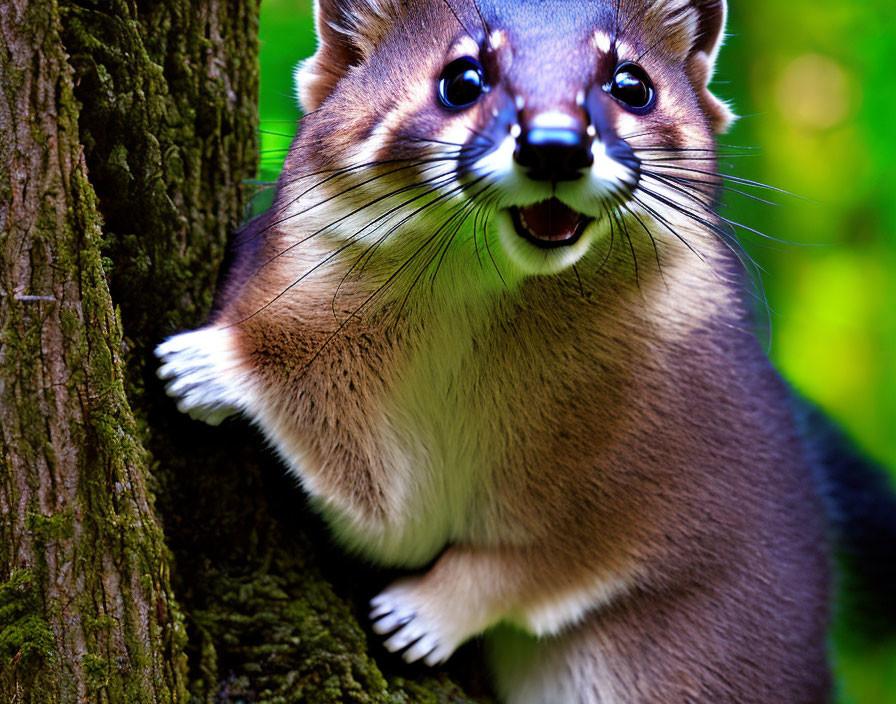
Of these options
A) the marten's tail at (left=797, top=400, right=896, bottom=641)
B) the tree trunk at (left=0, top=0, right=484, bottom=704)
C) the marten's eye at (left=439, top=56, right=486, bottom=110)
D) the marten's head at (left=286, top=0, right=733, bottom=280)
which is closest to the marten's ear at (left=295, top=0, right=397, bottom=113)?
the marten's head at (left=286, top=0, right=733, bottom=280)

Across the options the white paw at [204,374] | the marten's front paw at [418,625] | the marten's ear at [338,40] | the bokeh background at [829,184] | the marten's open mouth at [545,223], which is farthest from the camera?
the bokeh background at [829,184]

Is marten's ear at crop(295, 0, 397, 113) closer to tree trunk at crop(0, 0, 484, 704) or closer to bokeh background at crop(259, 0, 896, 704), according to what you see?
tree trunk at crop(0, 0, 484, 704)

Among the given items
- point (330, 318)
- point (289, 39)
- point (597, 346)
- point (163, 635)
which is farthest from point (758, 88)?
point (163, 635)

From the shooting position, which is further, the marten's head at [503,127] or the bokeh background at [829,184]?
the bokeh background at [829,184]

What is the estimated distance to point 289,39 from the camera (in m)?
5.26

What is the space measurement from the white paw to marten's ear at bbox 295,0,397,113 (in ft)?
2.76

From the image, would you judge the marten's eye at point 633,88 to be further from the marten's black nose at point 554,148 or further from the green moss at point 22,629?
the green moss at point 22,629

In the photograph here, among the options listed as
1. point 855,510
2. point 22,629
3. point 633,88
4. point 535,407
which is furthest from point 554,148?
point 855,510

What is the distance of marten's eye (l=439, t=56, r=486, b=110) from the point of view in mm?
2424

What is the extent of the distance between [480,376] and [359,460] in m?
0.47

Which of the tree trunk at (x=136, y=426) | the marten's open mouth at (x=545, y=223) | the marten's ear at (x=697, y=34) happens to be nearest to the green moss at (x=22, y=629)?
the tree trunk at (x=136, y=426)

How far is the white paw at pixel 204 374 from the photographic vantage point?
269 cm

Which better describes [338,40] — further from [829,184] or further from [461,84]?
[829,184]

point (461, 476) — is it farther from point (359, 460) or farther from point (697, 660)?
point (697, 660)
